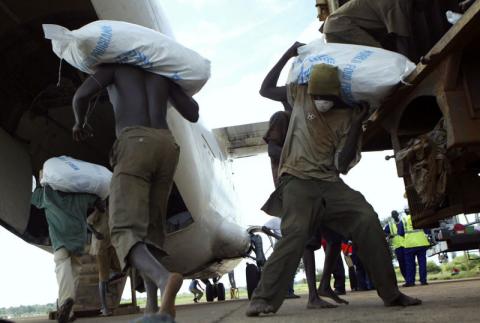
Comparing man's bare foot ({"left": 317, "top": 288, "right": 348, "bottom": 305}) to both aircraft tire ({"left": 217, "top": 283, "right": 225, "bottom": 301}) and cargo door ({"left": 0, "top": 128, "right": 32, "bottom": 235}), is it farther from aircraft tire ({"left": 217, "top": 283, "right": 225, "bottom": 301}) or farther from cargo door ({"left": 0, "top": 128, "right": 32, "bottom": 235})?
aircraft tire ({"left": 217, "top": 283, "right": 225, "bottom": 301})

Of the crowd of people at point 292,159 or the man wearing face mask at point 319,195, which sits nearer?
the crowd of people at point 292,159

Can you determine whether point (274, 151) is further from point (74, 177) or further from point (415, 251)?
point (415, 251)

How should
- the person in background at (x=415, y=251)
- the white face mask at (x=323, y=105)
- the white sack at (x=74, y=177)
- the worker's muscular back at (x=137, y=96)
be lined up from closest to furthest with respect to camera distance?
1. the worker's muscular back at (x=137, y=96)
2. the white face mask at (x=323, y=105)
3. the white sack at (x=74, y=177)
4. the person in background at (x=415, y=251)

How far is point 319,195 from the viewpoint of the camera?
3121 mm

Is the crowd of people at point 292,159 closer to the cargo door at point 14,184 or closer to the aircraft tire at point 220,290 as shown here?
the cargo door at point 14,184

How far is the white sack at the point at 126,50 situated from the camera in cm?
304

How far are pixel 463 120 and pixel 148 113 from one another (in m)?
1.65

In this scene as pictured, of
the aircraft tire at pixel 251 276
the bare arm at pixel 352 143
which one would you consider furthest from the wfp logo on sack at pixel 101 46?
the aircraft tire at pixel 251 276

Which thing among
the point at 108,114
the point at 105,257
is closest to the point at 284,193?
the point at 105,257

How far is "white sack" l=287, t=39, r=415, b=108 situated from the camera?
9.28 feet

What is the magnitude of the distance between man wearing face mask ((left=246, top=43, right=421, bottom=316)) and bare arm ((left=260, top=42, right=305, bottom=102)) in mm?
16

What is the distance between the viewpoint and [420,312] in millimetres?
2498

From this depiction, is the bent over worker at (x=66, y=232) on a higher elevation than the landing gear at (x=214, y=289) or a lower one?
higher

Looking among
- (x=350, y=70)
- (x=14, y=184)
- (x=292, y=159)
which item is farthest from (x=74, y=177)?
(x=350, y=70)
